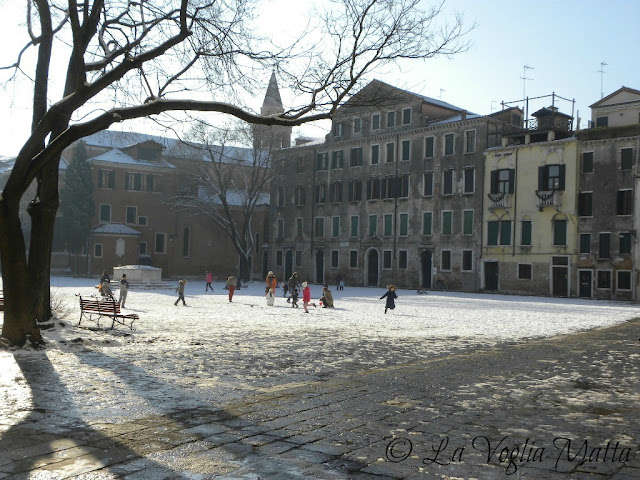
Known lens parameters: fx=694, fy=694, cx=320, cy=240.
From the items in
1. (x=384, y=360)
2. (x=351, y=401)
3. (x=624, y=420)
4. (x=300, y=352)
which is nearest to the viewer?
(x=624, y=420)

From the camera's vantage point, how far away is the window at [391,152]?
50.7m

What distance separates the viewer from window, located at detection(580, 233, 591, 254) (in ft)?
132

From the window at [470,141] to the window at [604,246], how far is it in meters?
10.4

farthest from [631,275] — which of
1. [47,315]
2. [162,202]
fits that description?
[162,202]

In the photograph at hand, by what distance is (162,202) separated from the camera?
58750 mm

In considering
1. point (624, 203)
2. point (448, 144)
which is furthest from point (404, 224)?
point (624, 203)

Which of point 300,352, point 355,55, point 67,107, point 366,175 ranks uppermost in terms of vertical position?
point 366,175

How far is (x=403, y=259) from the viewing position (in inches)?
1953

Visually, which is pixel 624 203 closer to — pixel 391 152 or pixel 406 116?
pixel 406 116

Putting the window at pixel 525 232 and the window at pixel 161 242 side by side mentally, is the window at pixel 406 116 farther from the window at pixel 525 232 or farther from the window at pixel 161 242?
the window at pixel 161 242

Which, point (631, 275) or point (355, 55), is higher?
point (355, 55)

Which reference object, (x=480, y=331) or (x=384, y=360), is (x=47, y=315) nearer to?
(x=384, y=360)

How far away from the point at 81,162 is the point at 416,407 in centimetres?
5097

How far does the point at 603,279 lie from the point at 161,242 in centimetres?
3543
